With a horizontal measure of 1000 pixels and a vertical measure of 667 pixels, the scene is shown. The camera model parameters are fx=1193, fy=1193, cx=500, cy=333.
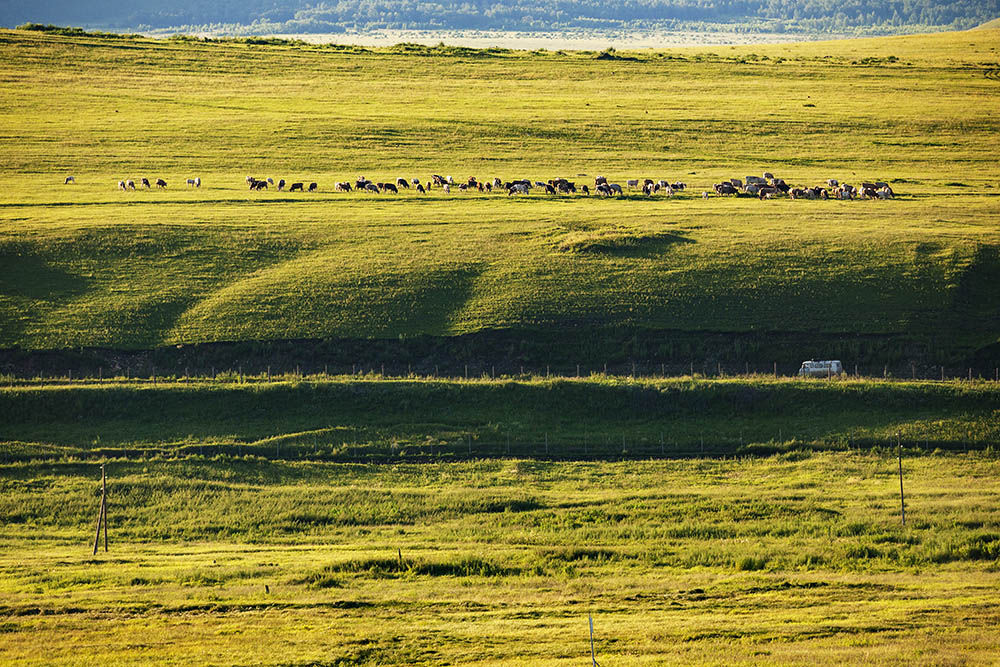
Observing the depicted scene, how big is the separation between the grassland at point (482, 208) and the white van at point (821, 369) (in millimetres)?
2458

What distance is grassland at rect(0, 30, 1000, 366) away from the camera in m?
56.5

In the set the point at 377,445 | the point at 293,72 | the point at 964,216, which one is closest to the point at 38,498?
the point at 377,445

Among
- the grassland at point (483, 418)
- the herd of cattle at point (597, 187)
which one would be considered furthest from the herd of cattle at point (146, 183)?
the grassland at point (483, 418)

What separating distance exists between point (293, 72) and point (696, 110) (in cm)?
4286

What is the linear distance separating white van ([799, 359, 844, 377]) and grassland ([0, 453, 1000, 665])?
25.3 feet

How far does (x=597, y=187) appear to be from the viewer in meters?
79.6

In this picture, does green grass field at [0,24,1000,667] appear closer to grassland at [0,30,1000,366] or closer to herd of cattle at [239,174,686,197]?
grassland at [0,30,1000,366]

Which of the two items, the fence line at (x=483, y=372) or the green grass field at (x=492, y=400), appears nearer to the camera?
the green grass field at (x=492, y=400)

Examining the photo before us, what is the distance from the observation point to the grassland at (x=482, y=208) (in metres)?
56.5

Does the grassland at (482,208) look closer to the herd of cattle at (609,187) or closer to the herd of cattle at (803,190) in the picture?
the herd of cattle at (609,187)

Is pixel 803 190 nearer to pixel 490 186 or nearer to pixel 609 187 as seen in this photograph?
pixel 609 187

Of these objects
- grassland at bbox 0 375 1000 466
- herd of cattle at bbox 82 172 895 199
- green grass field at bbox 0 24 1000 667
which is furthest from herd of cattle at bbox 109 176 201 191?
grassland at bbox 0 375 1000 466

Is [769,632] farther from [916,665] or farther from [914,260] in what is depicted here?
[914,260]

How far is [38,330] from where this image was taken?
54.8m
